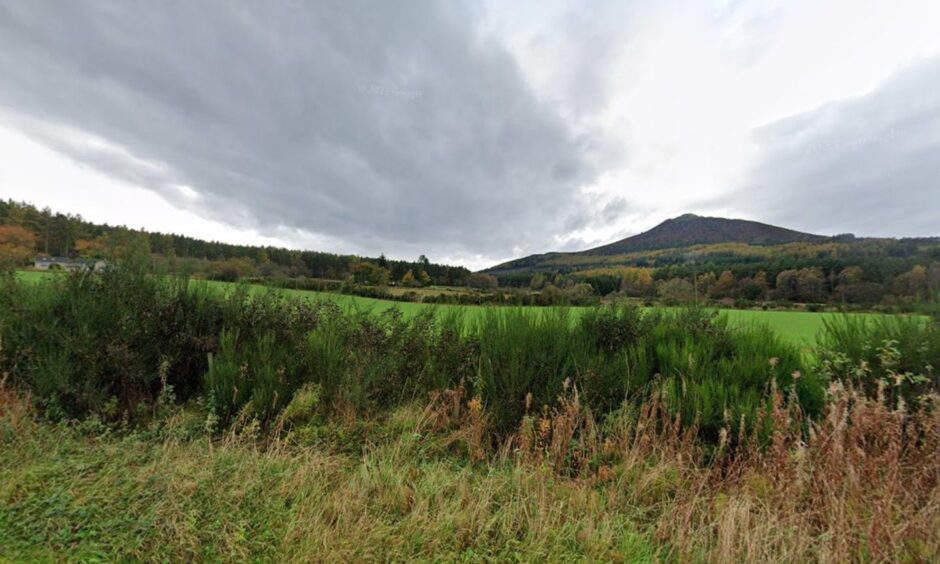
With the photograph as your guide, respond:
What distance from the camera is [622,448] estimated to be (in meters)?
Answer: 3.39

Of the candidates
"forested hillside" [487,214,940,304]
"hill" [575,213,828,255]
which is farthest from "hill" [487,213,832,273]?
"forested hillside" [487,214,940,304]

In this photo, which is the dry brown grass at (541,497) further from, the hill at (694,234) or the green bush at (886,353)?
the hill at (694,234)

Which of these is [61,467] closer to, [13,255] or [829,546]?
[829,546]

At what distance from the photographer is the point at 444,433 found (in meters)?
4.02

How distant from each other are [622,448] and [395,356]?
10.0ft

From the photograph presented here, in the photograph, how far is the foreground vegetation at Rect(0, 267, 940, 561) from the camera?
91.3 inches

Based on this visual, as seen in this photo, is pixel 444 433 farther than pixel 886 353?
No

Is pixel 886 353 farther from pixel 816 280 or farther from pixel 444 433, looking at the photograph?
pixel 816 280

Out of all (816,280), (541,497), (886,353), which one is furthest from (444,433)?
(816,280)

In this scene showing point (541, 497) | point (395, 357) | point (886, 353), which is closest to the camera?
point (541, 497)

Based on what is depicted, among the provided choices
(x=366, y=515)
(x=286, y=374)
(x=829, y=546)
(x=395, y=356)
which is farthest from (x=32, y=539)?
(x=829, y=546)

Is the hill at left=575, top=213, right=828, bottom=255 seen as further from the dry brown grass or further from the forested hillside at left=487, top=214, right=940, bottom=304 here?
the dry brown grass

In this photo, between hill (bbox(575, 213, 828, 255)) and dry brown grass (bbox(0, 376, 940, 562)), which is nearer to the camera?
dry brown grass (bbox(0, 376, 940, 562))

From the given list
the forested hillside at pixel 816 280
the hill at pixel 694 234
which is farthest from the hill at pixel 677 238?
the forested hillside at pixel 816 280
